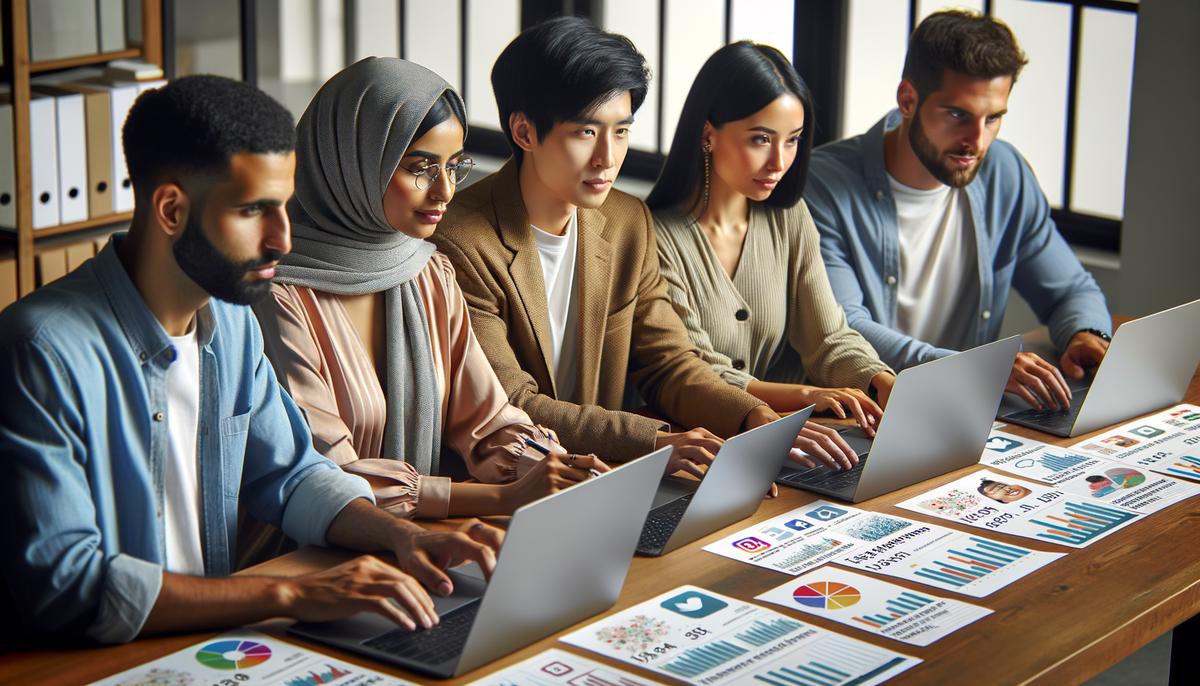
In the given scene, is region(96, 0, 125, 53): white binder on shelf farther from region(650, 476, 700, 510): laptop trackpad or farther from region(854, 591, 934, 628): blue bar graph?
region(854, 591, 934, 628): blue bar graph

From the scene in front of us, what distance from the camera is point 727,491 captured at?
6.34 ft

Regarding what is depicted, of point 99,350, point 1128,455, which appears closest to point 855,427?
point 1128,455

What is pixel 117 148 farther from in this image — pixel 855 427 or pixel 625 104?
pixel 855 427

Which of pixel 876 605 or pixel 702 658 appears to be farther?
pixel 876 605

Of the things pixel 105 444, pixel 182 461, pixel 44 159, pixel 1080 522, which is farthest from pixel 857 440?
pixel 44 159

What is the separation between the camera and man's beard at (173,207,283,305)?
1587 millimetres

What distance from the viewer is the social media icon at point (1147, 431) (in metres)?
2.50

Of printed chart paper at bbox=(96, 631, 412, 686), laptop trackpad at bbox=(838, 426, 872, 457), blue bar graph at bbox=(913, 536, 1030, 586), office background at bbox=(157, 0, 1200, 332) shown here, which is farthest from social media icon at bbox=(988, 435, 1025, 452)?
office background at bbox=(157, 0, 1200, 332)

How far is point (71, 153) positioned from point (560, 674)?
2.83 metres

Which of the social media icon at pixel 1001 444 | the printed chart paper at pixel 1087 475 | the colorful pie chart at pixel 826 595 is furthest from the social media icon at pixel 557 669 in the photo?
the social media icon at pixel 1001 444

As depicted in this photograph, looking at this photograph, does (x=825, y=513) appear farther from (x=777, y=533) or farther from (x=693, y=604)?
(x=693, y=604)

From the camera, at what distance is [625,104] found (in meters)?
2.37

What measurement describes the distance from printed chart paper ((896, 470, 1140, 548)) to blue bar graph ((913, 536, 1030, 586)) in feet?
0.23

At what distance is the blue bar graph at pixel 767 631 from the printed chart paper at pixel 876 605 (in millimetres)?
49
